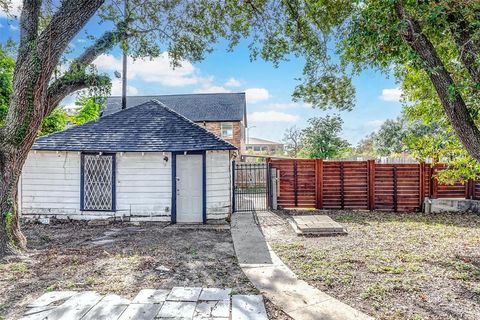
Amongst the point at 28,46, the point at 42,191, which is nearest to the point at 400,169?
the point at 28,46

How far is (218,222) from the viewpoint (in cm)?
909

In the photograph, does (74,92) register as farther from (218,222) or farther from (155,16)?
(218,222)

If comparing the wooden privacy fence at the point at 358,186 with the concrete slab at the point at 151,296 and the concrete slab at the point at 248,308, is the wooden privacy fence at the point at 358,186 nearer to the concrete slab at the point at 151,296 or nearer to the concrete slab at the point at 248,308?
the concrete slab at the point at 248,308

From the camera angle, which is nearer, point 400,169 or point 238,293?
point 238,293

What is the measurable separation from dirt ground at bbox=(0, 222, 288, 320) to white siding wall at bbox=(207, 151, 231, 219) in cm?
131

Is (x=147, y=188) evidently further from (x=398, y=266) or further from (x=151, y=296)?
(x=398, y=266)

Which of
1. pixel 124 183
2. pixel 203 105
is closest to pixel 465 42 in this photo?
pixel 124 183

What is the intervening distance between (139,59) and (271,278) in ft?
21.8

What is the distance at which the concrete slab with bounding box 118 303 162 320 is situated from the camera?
3.33m

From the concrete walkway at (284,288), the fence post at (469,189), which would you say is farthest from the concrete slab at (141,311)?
the fence post at (469,189)

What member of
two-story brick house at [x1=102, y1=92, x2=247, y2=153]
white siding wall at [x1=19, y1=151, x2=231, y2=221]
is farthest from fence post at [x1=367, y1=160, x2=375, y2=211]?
two-story brick house at [x1=102, y1=92, x2=247, y2=153]

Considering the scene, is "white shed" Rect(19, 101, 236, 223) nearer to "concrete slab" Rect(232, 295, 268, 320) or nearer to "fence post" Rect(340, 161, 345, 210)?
"fence post" Rect(340, 161, 345, 210)

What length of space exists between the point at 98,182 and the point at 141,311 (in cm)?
658

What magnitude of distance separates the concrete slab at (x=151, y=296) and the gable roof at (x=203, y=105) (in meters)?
18.1
